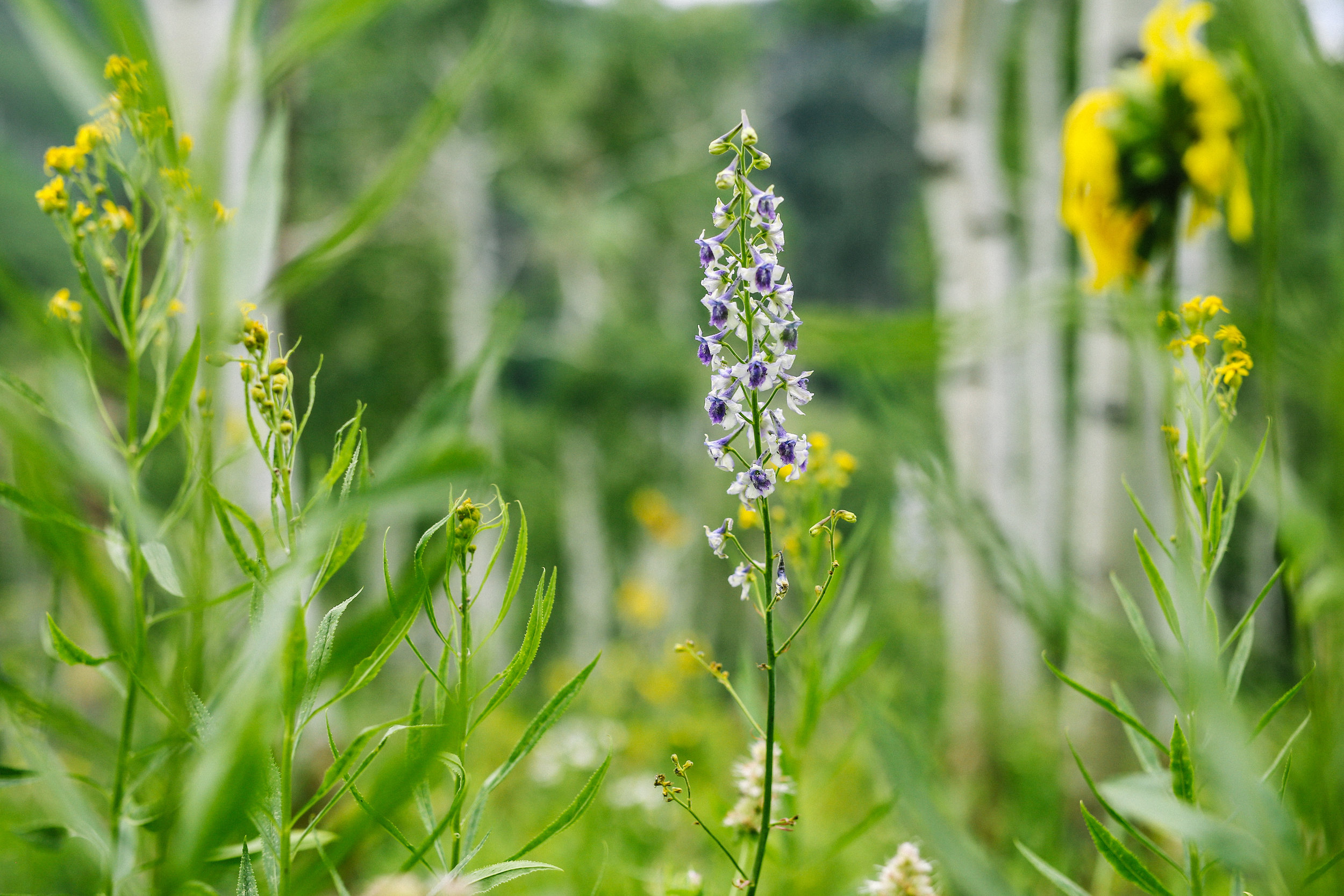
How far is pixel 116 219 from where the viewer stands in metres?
0.44

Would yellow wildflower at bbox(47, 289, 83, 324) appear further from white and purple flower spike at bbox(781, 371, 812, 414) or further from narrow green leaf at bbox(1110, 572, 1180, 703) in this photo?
narrow green leaf at bbox(1110, 572, 1180, 703)

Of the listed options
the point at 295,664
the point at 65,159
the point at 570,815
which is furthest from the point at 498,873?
the point at 65,159

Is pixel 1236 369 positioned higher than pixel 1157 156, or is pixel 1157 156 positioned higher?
pixel 1157 156

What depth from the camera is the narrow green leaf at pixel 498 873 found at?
1.27ft

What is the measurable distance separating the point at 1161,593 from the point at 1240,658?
65mm

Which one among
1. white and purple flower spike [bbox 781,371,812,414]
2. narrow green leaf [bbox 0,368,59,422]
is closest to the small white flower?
white and purple flower spike [bbox 781,371,812,414]

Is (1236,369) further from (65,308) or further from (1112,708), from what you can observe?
(65,308)

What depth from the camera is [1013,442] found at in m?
3.42

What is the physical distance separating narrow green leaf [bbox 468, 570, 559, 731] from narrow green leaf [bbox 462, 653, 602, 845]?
2 centimetres

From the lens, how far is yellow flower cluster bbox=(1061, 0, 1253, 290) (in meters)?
0.43

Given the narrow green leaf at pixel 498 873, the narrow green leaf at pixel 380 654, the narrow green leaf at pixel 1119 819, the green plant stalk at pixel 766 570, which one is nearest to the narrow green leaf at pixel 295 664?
the narrow green leaf at pixel 380 654

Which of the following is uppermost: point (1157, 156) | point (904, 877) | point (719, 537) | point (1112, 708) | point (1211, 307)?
point (1157, 156)

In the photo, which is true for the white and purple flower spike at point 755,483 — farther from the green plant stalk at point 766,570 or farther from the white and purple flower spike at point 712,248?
the white and purple flower spike at point 712,248

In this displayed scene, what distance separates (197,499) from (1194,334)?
2.05ft
